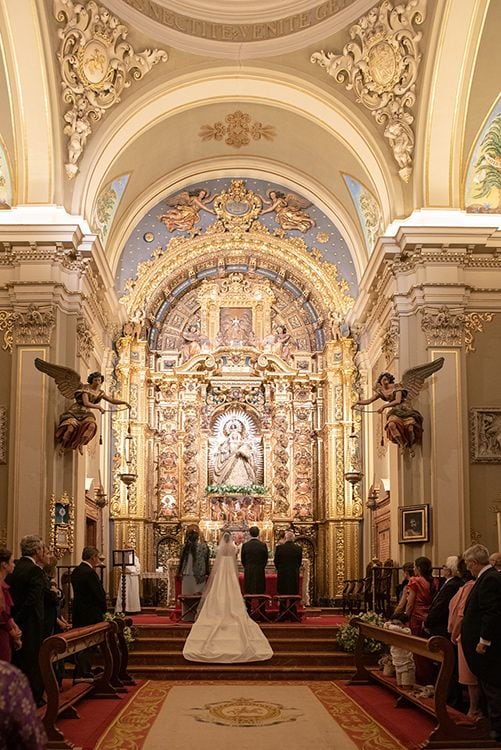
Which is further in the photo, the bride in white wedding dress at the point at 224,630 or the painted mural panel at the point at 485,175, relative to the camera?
the painted mural panel at the point at 485,175

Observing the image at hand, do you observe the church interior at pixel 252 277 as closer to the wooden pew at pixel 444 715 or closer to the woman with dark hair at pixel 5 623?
the wooden pew at pixel 444 715

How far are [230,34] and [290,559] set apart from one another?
28.4ft

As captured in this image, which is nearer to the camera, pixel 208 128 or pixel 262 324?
pixel 208 128

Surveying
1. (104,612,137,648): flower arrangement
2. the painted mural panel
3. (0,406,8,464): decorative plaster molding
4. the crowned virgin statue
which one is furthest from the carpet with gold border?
the crowned virgin statue

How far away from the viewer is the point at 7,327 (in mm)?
15594

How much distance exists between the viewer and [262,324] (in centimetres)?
2192

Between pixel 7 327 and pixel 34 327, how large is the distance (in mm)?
475

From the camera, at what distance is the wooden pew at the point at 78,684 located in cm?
809

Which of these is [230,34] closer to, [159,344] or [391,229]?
[391,229]

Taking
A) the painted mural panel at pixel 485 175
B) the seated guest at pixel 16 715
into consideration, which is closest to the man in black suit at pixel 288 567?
the painted mural panel at pixel 485 175

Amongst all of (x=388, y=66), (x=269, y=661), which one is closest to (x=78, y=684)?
(x=269, y=661)

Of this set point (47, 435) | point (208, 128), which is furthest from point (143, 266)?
point (47, 435)

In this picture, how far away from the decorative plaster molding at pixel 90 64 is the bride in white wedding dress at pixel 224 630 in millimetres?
7158

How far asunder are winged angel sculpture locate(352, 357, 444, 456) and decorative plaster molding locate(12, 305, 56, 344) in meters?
5.08
